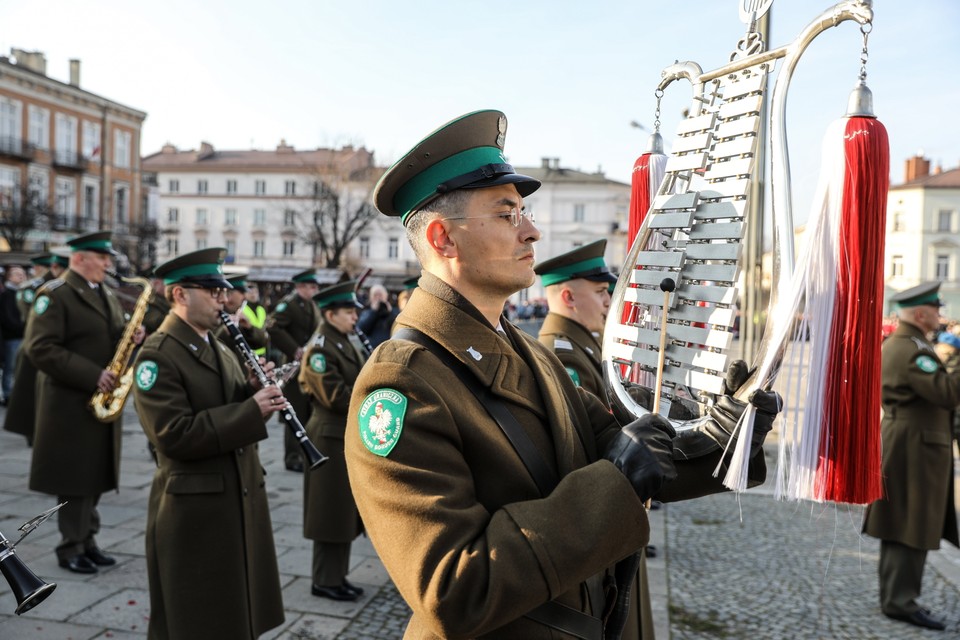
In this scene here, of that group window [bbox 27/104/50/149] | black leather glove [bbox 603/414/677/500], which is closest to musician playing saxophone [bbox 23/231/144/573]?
black leather glove [bbox 603/414/677/500]

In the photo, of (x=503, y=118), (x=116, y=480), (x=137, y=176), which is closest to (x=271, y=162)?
(x=137, y=176)

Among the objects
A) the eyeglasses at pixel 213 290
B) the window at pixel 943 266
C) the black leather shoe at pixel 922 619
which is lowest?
the black leather shoe at pixel 922 619

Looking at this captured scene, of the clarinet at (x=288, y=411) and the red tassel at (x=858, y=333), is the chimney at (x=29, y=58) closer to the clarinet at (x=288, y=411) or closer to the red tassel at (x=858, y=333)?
the clarinet at (x=288, y=411)

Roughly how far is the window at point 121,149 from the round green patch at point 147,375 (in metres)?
51.7

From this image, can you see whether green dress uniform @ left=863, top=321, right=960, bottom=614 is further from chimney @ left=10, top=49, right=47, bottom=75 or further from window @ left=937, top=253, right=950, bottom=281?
window @ left=937, top=253, right=950, bottom=281

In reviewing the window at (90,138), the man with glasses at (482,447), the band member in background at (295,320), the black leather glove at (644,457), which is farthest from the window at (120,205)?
the black leather glove at (644,457)

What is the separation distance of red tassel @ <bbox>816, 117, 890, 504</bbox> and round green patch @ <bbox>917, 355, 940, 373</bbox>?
437 cm

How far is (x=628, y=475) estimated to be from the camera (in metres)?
1.74

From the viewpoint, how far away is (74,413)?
600cm

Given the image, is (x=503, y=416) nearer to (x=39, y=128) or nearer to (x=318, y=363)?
(x=318, y=363)

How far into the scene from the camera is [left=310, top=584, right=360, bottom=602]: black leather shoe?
5.43m

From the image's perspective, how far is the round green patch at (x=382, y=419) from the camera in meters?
1.75

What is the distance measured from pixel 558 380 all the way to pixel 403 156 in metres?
0.79

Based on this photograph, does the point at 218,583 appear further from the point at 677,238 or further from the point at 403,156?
the point at 677,238
